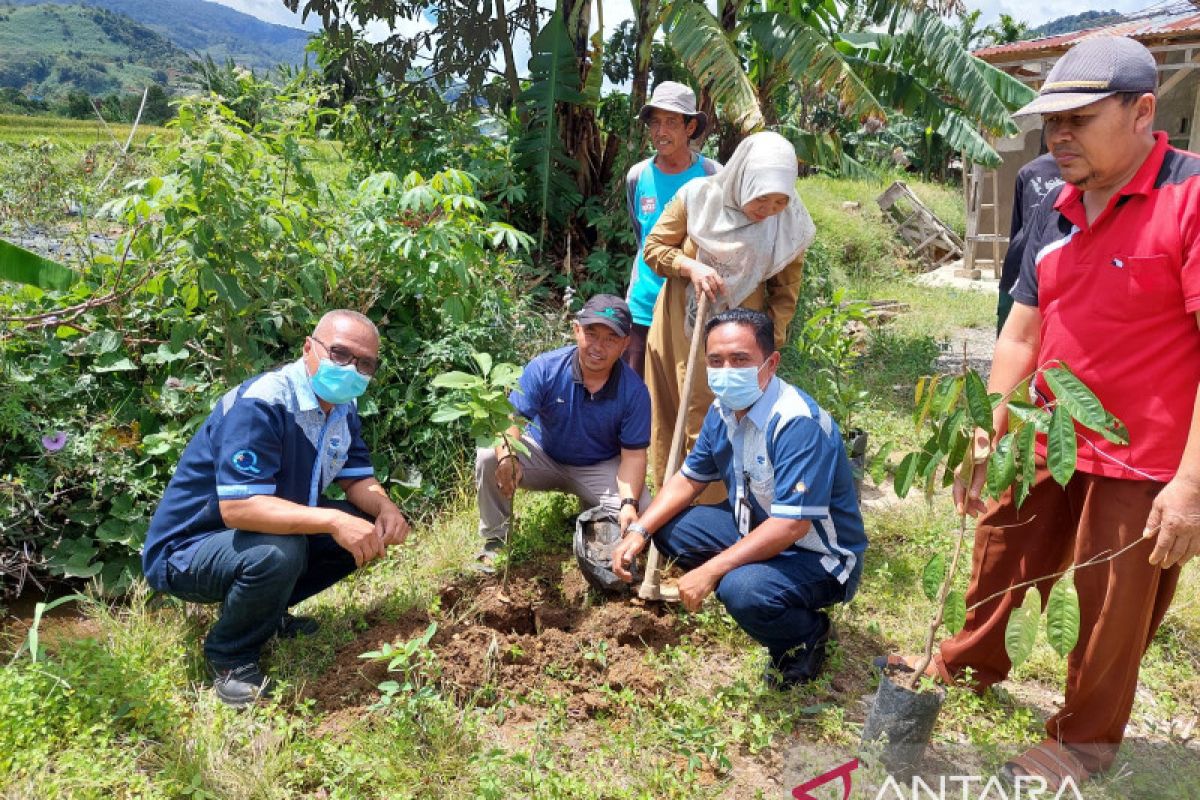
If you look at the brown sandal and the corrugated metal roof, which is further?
the corrugated metal roof

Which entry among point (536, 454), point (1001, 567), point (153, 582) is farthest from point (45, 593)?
point (1001, 567)

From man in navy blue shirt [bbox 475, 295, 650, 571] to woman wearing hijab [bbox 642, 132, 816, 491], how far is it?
30 centimetres

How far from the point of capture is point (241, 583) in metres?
2.79

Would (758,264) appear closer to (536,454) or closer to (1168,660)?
(536,454)

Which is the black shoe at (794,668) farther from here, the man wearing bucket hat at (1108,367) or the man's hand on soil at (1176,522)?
the man's hand on soil at (1176,522)

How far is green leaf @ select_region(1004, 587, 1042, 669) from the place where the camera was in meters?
2.07

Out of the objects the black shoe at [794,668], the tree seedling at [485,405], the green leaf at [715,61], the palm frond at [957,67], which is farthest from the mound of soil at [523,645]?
the palm frond at [957,67]

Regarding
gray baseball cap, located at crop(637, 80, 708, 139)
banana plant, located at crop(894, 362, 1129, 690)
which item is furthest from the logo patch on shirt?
gray baseball cap, located at crop(637, 80, 708, 139)

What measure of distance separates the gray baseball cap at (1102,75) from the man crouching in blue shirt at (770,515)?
1137mm

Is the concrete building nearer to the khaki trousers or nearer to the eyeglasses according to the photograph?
the khaki trousers

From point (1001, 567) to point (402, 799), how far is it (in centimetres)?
185

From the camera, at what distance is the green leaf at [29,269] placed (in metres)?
2.90

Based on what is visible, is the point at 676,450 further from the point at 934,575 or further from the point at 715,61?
the point at 715,61

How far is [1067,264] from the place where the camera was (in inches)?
91.4
